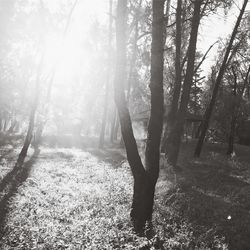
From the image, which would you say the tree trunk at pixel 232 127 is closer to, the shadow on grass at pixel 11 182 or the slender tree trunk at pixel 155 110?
the shadow on grass at pixel 11 182

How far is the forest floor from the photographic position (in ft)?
24.8

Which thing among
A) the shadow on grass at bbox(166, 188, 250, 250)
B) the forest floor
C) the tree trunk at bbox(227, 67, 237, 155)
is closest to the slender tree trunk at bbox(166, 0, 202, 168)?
the forest floor

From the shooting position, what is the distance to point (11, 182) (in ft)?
43.0

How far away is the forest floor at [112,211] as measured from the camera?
7.57 metres

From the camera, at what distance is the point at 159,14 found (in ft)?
28.2

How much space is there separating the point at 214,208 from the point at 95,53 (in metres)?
33.4

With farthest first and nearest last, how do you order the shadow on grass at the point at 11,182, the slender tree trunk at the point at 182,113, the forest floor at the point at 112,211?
the slender tree trunk at the point at 182,113 → the shadow on grass at the point at 11,182 → the forest floor at the point at 112,211

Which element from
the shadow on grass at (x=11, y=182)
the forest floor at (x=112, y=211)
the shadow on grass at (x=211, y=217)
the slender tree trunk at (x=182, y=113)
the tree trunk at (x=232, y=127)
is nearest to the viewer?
the forest floor at (x=112, y=211)

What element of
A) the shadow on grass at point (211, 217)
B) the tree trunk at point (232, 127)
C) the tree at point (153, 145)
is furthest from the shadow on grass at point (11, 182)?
the tree trunk at point (232, 127)

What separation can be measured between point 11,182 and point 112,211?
487cm

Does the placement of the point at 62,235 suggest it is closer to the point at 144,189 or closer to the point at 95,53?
the point at 144,189

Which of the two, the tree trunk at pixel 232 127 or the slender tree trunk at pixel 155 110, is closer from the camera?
the slender tree trunk at pixel 155 110

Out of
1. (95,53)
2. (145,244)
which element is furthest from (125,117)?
(95,53)

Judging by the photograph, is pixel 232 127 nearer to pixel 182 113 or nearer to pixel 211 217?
pixel 182 113
